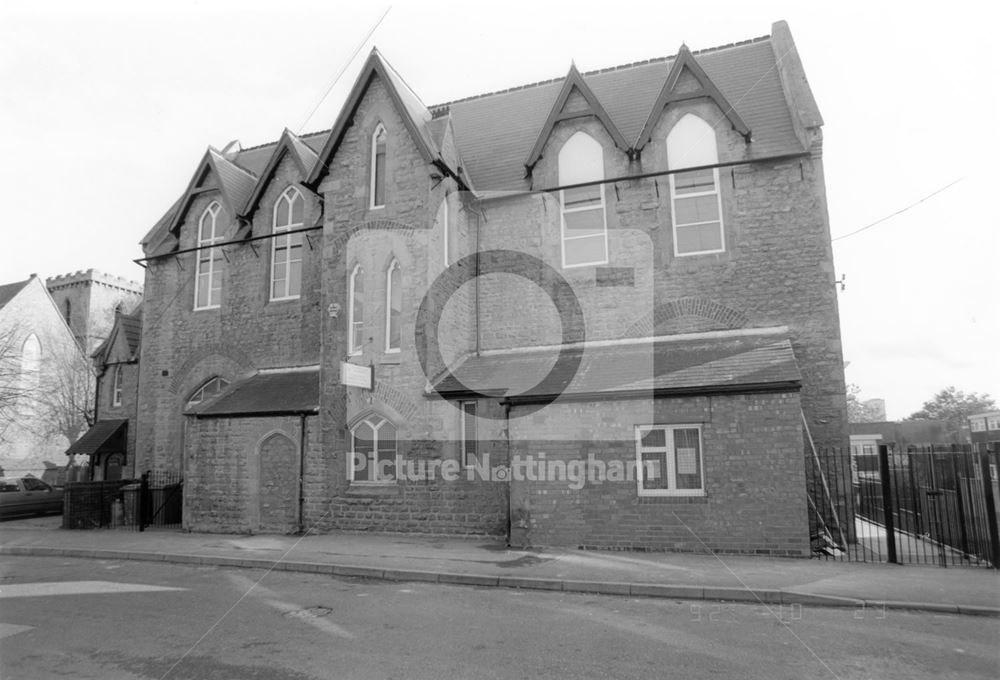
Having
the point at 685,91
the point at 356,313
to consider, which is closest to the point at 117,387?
the point at 356,313

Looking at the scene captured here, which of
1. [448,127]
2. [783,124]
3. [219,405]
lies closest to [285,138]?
[448,127]

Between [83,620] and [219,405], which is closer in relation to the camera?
[83,620]

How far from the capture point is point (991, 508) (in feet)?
31.2

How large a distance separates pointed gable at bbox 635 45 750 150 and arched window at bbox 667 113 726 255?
50 centimetres

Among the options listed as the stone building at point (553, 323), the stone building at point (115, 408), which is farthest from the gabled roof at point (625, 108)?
the stone building at point (115, 408)

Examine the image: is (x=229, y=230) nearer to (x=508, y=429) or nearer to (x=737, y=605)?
(x=508, y=429)

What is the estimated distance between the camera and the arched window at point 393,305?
14.4 meters

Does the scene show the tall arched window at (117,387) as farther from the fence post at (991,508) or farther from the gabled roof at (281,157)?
the fence post at (991,508)

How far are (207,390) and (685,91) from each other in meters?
15.6

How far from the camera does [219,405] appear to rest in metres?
15.7

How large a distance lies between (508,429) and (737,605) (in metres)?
5.52

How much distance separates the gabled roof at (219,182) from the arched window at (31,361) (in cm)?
1638

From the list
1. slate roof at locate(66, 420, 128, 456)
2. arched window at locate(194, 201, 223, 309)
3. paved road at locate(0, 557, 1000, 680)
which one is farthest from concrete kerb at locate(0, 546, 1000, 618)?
slate roof at locate(66, 420, 128, 456)

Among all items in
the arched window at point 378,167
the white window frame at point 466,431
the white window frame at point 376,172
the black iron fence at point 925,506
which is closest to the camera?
the black iron fence at point 925,506
